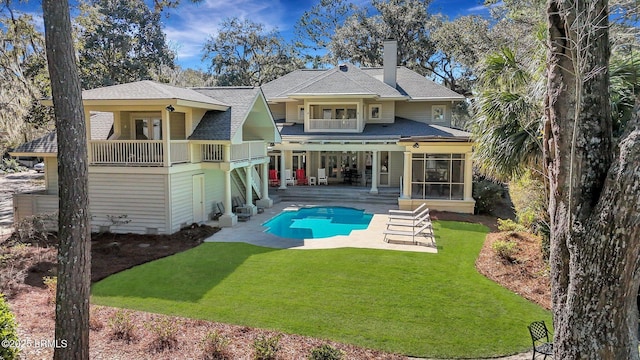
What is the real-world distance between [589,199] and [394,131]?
21530 mm

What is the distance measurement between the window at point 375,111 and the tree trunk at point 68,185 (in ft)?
79.4

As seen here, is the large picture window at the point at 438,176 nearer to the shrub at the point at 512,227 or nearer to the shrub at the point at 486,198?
the shrub at the point at 486,198

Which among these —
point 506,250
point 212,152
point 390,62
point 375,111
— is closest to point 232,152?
point 212,152

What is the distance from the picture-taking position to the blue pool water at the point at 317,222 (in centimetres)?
1717

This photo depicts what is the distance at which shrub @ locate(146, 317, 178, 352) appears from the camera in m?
6.66

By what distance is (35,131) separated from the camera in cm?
2369

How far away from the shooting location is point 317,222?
64.6ft

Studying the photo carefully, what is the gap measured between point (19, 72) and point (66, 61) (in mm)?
13668

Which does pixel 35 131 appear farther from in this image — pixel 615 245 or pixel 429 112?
pixel 615 245

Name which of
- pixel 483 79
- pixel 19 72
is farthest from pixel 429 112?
pixel 19 72

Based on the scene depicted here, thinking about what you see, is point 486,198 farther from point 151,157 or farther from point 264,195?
point 151,157

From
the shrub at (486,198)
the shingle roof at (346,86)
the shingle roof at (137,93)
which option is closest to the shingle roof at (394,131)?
the shingle roof at (346,86)

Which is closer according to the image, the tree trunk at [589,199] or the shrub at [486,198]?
the tree trunk at [589,199]

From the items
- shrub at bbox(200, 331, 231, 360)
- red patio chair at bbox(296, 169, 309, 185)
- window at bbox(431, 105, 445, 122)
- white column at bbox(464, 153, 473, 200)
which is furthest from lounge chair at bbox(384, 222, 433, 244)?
window at bbox(431, 105, 445, 122)
